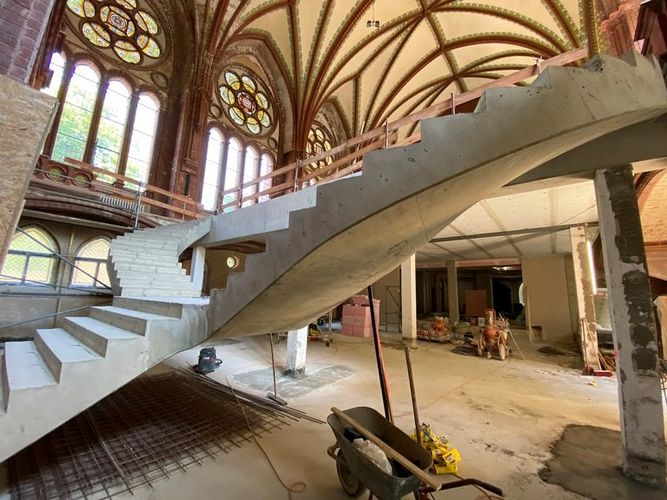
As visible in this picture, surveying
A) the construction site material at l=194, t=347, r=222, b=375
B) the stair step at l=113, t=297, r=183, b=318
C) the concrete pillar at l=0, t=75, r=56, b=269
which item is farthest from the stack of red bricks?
the concrete pillar at l=0, t=75, r=56, b=269

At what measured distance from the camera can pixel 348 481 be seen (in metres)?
2.15

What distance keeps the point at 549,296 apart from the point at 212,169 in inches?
479

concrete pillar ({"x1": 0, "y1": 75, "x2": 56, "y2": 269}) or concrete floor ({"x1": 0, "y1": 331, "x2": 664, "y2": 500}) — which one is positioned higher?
concrete pillar ({"x1": 0, "y1": 75, "x2": 56, "y2": 269})

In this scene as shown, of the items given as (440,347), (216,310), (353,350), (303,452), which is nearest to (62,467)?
(216,310)

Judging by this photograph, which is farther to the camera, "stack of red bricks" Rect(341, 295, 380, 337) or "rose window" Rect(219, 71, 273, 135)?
"rose window" Rect(219, 71, 273, 135)

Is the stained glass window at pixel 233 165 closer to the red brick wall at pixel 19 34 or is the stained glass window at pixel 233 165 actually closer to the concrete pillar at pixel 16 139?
the red brick wall at pixel 19 34

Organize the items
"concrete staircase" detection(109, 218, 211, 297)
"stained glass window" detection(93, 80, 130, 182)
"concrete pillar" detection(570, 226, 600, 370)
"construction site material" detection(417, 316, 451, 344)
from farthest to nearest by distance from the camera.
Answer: "construction site material" detection(417, 316, 451, 344)
"stained glass window" detection(93, 80, 130, 182)
"concrete pillar" detection(570, 226, 600, 370)
"concrete staircase" detection(109, 218, 211, 297)

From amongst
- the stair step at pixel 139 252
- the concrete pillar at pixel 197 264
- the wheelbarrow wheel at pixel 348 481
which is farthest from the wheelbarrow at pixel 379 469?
the concrete pillar at pixel 197 264

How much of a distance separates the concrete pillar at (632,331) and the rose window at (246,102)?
436 inches

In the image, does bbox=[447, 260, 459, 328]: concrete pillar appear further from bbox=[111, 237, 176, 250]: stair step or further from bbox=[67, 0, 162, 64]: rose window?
bbox=[67, 0, 162, 64]: rose window

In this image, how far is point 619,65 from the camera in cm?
160

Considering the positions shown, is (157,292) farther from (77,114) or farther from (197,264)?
(77,114)

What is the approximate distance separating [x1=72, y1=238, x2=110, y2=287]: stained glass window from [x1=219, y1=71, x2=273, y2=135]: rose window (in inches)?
242

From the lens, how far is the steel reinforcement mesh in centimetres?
214
